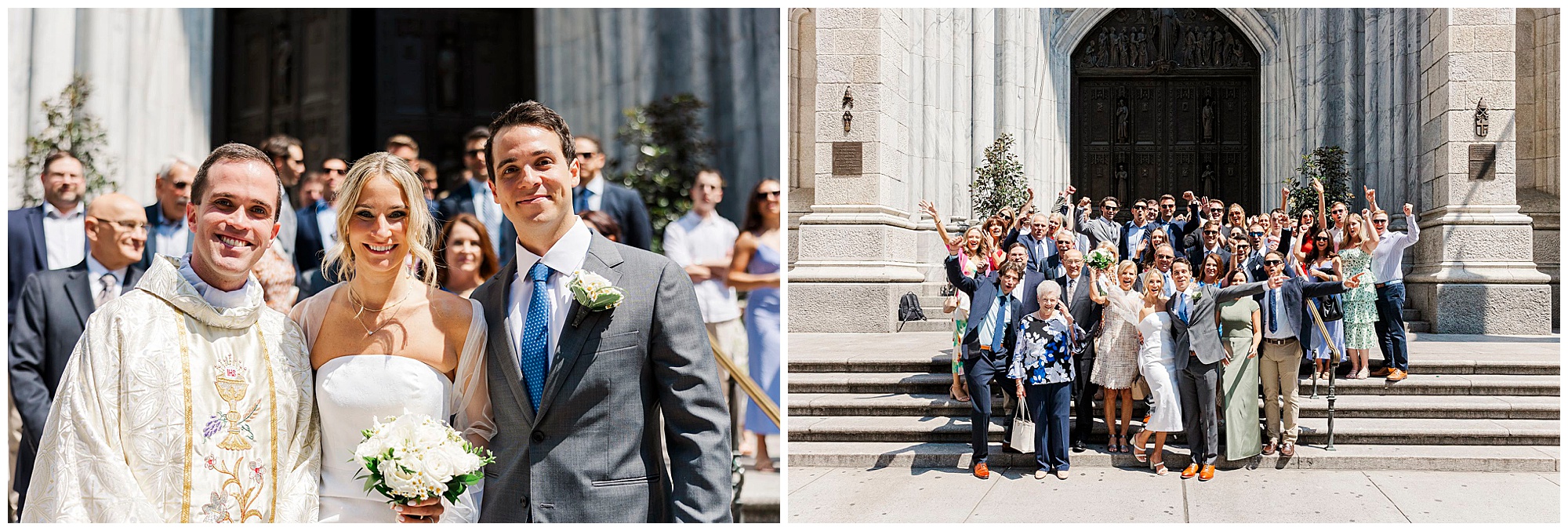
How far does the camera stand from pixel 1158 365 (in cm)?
700

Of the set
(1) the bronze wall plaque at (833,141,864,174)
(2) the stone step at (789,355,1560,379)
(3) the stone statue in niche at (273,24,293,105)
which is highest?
(3) the stone statue in niche at (273,24,293,105)

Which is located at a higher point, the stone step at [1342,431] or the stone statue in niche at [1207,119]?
the stone statue in niche at [1207,119]

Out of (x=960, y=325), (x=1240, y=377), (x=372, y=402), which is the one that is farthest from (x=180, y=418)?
(x=1240, y=377)

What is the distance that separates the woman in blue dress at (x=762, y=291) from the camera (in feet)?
20.6

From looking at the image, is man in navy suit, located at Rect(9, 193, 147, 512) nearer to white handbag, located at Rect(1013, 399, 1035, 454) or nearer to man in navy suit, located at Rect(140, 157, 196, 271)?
man in navy suit, located at Rect(140, 157, 196, 271)

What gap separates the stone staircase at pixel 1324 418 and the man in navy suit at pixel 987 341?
0.41m

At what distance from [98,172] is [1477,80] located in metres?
14.9

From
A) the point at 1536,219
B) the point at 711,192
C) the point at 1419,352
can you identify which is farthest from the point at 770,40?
the point at 1536,219

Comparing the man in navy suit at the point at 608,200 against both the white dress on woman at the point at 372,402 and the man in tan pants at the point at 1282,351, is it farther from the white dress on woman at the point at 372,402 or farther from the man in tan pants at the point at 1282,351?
the man in tan pants at the point at 1282,351

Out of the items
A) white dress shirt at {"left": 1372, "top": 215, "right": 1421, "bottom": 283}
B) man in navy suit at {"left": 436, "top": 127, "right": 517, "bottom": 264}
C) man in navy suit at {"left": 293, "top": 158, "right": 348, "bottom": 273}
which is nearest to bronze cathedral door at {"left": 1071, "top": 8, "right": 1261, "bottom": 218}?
white dress shirt at {"left": 1372, "top": 215, "right": 1421, "bottom": 283}

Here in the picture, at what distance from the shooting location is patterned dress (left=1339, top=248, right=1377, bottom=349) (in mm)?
8516

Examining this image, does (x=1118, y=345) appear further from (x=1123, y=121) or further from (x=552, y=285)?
(x=1123, y=121)

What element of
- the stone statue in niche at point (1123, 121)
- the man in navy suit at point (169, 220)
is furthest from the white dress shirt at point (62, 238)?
the stone statue in niche at point (1123, 121)

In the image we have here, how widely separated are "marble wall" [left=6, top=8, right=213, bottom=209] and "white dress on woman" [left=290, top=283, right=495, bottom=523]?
717 centimetres
